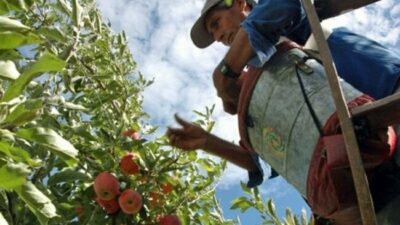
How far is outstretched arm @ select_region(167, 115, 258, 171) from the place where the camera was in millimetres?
2098

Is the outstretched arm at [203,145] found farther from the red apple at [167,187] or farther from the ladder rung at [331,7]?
the ladder rung at [331,7]

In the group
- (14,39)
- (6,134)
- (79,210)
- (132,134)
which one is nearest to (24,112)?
(6,134)

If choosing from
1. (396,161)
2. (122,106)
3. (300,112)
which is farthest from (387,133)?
(122,106)

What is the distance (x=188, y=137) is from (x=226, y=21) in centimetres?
45

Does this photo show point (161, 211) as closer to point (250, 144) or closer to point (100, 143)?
point (100, 143)

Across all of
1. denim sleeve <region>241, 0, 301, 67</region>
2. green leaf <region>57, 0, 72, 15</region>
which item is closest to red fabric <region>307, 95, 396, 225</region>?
denim sleeve <region>241, 0, 301, 67</region>

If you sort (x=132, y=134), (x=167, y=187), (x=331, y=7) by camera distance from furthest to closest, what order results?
(x=132, y=134) < (x=167, y=187) < (x=331, y=7)

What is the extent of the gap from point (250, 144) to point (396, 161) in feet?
1.56

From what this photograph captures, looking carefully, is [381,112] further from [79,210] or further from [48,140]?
[79,210]

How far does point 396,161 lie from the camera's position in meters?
1.41

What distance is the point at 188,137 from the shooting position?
2121 mm

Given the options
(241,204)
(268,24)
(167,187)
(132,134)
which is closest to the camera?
(268,24)

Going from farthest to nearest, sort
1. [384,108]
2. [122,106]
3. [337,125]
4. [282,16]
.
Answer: [122,106] < [282,16] < [337,125] < [384,108]

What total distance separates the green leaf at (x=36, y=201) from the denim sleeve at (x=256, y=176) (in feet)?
3.16
